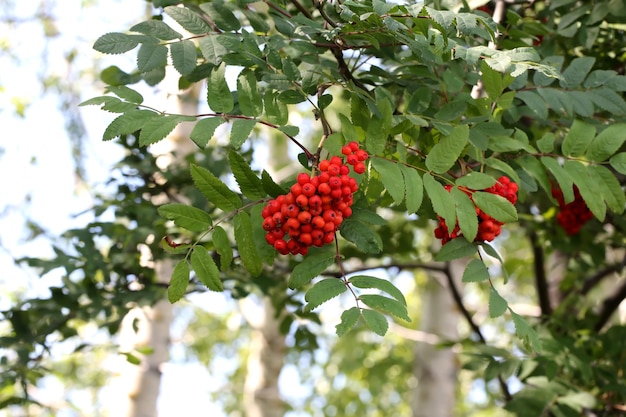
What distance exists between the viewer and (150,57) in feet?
4.55

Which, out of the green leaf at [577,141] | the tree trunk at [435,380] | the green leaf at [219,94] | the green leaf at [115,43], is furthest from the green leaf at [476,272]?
the tree trunk at [435,380]

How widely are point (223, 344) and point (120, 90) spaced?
738 centimetres

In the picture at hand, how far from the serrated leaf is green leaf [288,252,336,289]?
14 centimetres

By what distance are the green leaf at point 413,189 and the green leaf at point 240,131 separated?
0.96 ft

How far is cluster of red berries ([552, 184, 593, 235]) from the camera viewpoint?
6.01ft

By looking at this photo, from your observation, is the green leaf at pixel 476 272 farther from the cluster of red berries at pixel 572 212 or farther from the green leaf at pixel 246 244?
the cluster of red berries at pixel 572 212

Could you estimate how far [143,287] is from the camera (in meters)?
2.17

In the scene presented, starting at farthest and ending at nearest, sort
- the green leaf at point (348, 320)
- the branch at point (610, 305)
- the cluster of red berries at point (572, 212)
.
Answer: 1. the branch at point (610, 305)
2. the cluster of red berries at point (572, 212)
3. the green leaf at point (348, 320)

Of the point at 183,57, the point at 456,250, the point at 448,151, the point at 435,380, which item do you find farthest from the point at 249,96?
the point at 435,380

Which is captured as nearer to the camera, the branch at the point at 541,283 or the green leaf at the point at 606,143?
the green leaf at the point at 606,143

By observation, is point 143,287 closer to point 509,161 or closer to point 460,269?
point 509,161

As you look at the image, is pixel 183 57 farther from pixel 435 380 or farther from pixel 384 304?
pixel 435 380

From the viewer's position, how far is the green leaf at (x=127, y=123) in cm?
123

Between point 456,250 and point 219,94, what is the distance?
550 millimetres
